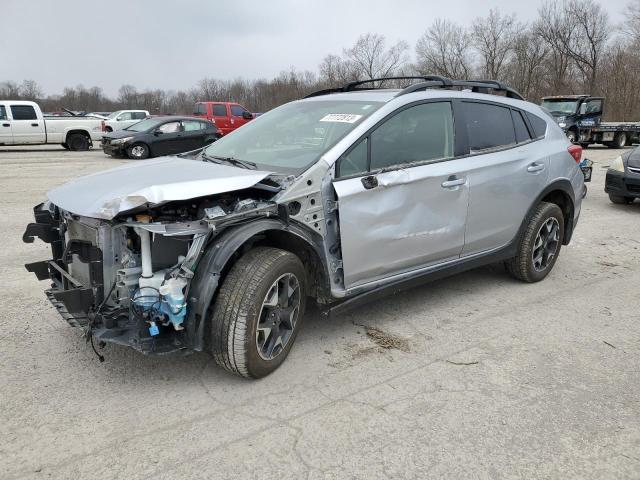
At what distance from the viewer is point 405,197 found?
12.2ft

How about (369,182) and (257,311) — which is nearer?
(257,311)

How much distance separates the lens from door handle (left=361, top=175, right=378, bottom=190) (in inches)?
136

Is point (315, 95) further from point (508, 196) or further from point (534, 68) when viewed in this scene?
point (534, 68)

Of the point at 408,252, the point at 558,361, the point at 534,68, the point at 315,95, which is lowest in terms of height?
the point at 558,361

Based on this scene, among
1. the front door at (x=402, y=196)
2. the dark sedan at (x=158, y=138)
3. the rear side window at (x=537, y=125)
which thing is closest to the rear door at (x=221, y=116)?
the dark sedan at (x=158, y=138)

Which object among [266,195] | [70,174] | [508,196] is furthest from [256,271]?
[70,174]

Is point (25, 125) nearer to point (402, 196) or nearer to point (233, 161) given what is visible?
point (233, 161)

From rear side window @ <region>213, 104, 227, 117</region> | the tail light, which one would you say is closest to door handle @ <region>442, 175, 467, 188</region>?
the tail light

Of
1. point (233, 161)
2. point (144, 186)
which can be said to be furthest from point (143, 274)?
point (233, 161)

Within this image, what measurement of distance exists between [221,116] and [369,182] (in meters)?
19.6

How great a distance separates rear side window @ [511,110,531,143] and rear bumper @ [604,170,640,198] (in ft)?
18.3

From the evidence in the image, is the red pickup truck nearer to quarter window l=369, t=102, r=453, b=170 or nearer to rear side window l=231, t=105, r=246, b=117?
rear side window l=231, t=105, r=246, b=117

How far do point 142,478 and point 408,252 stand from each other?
7.48 feet

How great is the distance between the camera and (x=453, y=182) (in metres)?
4.02
